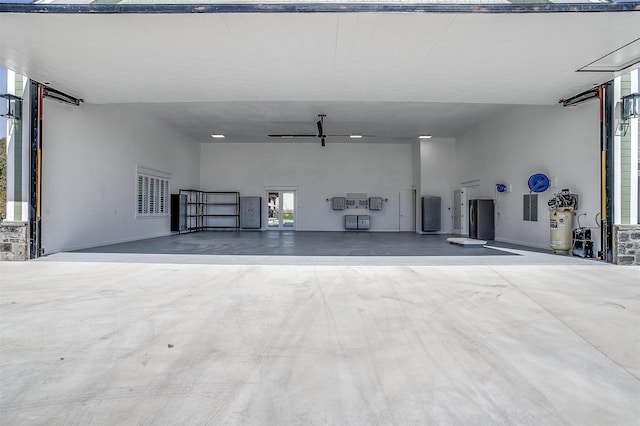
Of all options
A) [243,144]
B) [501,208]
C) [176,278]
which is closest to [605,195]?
[501,208]

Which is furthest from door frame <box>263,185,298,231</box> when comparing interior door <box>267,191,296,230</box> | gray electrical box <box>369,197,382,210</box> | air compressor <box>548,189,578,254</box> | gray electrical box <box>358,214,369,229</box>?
air compressor <box>548,189,578,254</box>

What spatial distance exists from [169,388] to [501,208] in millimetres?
10954

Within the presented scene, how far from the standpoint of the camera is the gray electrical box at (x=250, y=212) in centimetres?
1597

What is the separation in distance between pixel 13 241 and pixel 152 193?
530cm

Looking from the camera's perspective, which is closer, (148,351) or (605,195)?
(148,351)

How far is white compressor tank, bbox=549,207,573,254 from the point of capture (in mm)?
7645

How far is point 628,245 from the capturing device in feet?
21.4

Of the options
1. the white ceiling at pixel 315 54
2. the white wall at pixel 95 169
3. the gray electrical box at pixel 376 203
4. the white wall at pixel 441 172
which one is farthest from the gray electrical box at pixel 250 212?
the white ceiling at pixel 315 54

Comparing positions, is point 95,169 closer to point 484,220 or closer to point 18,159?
point 18,159

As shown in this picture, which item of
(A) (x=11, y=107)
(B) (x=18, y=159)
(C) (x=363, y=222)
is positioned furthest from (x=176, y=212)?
(C) (x=363, y=222)

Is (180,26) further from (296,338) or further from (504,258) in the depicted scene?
(504,258)

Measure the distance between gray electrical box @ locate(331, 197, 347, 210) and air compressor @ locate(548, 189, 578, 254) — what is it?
892 cm

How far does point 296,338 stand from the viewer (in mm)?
2881

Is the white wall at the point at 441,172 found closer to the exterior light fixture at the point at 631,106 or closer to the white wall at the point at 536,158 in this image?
the white wall at the point at 536,158
